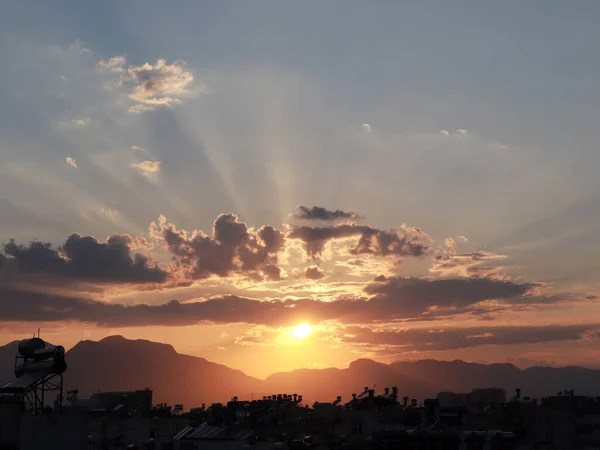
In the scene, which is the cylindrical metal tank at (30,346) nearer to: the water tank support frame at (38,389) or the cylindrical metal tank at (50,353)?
the cylindrical metal tank at (50,353)

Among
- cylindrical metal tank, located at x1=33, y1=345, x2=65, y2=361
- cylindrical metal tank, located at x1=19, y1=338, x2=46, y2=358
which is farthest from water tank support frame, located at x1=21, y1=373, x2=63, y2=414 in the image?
cylindrical metal tank, located at x1=19, y1=338, x2=46, y2=358

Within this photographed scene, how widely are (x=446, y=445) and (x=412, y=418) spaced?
39791mm

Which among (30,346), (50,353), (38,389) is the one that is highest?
(30,346)

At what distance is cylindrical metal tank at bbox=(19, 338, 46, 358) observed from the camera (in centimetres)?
13725

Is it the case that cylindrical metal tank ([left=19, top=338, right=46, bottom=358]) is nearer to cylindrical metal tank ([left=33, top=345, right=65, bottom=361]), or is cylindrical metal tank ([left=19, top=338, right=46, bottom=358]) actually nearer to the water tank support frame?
cylindrical metal tank ([left=33, top=345, right=65, bottom=361])

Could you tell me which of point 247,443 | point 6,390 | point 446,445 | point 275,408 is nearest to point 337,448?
point 247,443

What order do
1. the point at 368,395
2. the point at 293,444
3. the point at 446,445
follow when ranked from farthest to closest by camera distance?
the point at 368,395, the point at 293,444, the point at 446,445

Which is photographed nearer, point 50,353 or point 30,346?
point 50,353

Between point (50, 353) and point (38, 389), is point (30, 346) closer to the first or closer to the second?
point (50, 353)

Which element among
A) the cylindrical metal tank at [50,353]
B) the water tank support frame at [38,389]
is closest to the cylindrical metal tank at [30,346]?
the cylindrical metal tank at [50,353]

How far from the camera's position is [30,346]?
13800cm

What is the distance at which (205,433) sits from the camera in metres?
156

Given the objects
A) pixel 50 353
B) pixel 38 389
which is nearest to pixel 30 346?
pixel 50 353

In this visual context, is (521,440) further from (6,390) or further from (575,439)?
(6,390)
